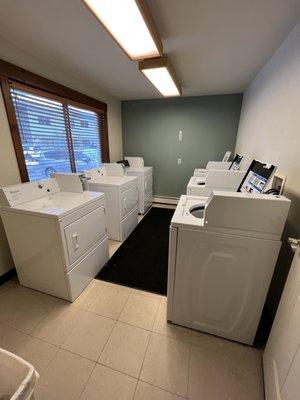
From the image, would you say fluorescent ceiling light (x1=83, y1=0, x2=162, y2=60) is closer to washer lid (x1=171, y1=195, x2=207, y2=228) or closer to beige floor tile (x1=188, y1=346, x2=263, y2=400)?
washer lid (x1=171, y1=195, x2=207, y2=228)

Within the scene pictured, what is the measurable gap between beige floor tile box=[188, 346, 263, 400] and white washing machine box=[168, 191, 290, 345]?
16 cm

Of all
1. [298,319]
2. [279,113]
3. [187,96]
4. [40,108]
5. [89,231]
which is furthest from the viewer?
[187,96]

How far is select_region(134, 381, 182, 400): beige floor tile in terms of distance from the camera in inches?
42.5

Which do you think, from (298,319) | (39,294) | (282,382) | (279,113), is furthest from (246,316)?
(39,294)

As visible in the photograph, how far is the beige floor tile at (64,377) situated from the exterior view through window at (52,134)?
1.85 meters

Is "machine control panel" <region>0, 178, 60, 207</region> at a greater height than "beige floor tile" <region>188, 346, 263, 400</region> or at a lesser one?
greater

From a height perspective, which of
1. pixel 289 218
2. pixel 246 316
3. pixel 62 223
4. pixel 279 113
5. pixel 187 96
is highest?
pixel 187 96

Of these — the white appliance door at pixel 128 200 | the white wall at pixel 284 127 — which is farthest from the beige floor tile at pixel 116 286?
the white wall at pixel 284 127

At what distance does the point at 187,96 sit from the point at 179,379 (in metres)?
4.22

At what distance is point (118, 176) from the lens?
314 cm

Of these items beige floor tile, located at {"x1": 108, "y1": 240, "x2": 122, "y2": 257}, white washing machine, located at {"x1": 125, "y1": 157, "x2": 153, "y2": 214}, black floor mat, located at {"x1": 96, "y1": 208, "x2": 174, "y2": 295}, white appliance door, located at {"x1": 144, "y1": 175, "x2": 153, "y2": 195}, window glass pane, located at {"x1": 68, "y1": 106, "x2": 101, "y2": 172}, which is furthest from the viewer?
white appliance door, located at {"x1": 144, "y1": 175, "x2": 153, "y2": 195}

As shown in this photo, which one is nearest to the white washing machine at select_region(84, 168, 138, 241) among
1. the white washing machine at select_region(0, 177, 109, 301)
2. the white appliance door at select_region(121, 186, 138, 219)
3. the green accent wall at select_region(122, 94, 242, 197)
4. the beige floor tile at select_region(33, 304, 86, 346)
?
the white appliance door at select_region(121, 186, 138, 219)

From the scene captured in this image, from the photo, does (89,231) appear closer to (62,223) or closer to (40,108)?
(62,223)

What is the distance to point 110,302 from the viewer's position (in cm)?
172
